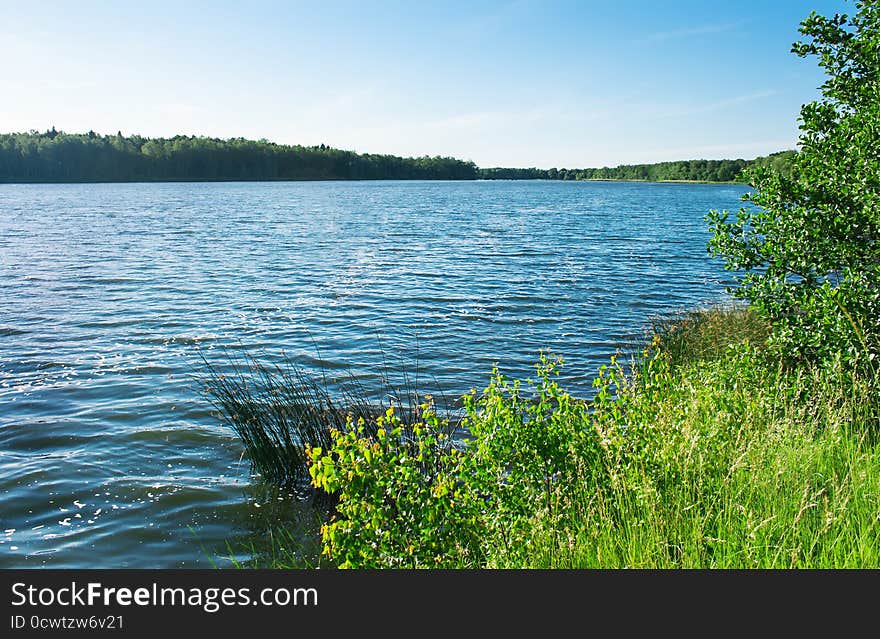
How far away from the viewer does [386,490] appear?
17.7 feet

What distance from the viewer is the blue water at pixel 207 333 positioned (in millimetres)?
8797

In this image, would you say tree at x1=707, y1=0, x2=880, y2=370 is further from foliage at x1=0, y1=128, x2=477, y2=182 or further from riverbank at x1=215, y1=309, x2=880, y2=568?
foliage at x1=0, y1=128, x2=477, y2=182

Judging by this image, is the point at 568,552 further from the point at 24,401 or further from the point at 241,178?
the point at 241,178

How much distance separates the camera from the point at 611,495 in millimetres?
5809

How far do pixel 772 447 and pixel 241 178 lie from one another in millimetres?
187100

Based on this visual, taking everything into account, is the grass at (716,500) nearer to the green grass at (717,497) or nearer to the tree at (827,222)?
the green grass at (717,497)

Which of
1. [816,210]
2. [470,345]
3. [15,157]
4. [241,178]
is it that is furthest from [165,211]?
[241,178]

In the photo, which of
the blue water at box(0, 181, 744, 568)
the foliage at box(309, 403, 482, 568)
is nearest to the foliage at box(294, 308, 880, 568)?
the foliage at box(309, 403, 482, 568)

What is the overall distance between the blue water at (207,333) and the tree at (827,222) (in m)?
5.20

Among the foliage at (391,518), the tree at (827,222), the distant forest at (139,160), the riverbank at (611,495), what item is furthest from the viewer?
the distant forest at (139,160)

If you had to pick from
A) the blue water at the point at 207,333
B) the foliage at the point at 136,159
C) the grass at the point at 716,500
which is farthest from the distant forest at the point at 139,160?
the grass at the point at 716,500

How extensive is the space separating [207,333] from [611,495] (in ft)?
47.4

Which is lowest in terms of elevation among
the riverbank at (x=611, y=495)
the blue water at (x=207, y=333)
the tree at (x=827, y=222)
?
the blue water at (x=207, y=333)

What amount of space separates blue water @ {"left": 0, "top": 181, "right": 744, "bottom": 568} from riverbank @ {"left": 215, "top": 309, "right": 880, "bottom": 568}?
2822 millimetres
